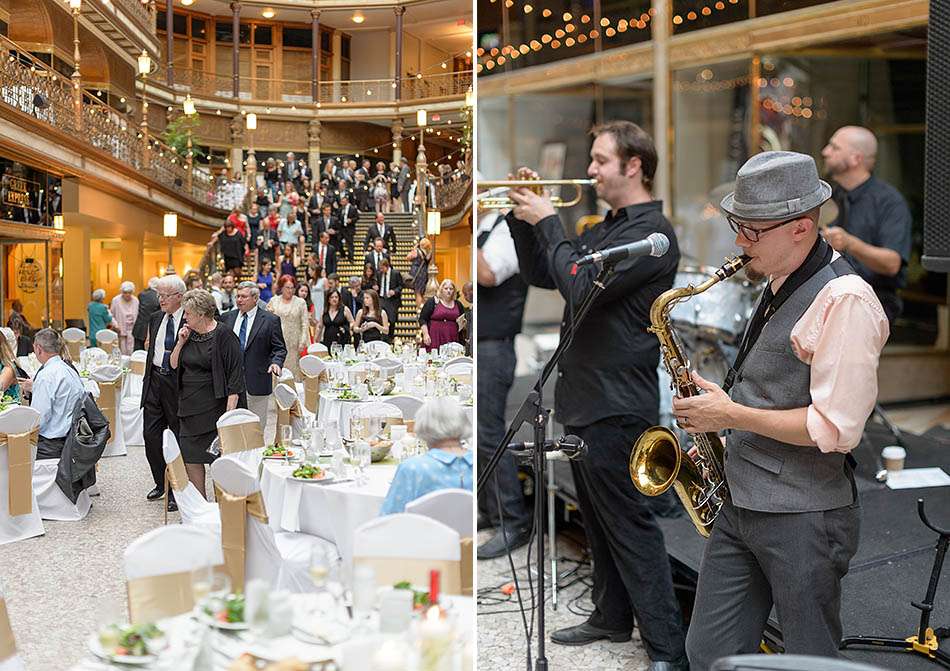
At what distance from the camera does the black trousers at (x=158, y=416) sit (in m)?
2.63

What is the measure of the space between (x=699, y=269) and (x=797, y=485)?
4.68 meters

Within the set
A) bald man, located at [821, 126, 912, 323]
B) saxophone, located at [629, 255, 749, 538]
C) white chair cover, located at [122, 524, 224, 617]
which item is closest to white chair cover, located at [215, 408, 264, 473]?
white chair cover, located at [122, 524, 224, 617]

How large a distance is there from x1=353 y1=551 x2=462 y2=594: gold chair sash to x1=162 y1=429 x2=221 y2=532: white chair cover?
39cm

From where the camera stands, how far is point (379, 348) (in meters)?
2.72

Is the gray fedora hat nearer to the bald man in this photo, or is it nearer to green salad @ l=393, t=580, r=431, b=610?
green salad @ l=393, t=580, r=431, b=610

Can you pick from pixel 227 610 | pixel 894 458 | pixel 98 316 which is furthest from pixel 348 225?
pixel 894 458

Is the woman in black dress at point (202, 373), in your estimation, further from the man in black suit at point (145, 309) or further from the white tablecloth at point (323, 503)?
the white tablecloth at point (323, 503)

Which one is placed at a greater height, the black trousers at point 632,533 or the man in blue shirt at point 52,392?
the man in blue shirt at point 52,392

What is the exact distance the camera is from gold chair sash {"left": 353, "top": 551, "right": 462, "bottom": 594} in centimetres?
251

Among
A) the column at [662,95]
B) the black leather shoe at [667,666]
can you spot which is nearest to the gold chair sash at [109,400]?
the black leather shoe at [667,666]

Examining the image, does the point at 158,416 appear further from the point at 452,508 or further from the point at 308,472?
the point at 452,508

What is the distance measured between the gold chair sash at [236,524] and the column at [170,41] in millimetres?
1109

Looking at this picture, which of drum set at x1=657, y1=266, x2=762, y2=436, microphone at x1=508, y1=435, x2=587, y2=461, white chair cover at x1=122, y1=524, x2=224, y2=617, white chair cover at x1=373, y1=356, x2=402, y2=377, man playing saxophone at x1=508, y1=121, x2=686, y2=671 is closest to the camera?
white chair cover at x1=122, y1=524, x2=224, y2=617

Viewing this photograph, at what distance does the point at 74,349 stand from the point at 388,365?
843 millimetres
